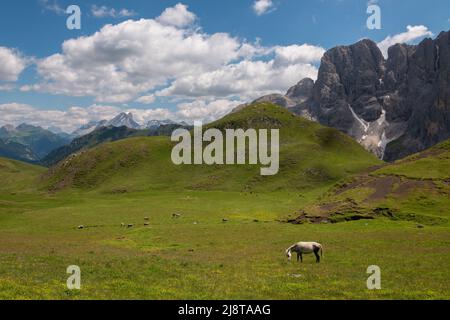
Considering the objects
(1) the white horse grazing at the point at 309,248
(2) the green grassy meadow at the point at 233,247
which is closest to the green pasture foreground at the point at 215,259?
(2) the green grassy meadow at the point at 233,247

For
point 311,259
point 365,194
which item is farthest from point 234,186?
point 311,259

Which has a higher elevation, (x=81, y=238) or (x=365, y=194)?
(x=365, y=194)

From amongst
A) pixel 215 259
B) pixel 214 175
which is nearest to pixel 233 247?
pixel 215 259

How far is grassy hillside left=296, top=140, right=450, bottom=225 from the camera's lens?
6694cm

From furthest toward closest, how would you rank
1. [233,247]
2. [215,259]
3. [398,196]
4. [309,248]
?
[398,196], [233,247], [215,259], [309,248]

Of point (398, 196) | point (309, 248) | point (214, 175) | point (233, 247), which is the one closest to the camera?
point (309, 248)

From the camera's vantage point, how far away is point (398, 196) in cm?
7256

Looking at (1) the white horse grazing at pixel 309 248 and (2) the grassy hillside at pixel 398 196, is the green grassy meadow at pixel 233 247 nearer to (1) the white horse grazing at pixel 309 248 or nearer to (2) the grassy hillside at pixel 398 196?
(2) the grassy hillside at pixel 398 196

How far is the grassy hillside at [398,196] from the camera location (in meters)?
66.9

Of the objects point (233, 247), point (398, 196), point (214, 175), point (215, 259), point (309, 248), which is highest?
point (214, 175)

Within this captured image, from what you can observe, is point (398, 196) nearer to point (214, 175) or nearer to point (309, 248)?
point (309, 248)
